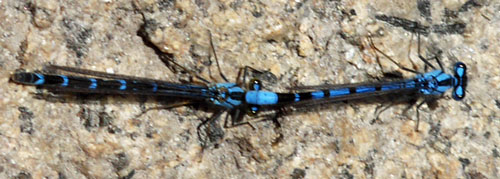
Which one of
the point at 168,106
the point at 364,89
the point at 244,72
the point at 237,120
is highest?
the point at 244,72

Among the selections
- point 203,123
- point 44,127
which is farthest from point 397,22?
point 44,127

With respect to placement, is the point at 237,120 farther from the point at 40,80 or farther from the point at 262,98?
the point at 40,80

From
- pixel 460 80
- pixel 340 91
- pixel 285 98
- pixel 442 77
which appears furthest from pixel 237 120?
pixel 460 80

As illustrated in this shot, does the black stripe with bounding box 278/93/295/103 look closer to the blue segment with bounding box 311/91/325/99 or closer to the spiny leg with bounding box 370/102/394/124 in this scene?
the blue segment with bounding box 311/91/325/99

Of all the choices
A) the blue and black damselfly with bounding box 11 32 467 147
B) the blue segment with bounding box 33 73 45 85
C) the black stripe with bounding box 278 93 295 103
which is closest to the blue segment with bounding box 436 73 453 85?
the blue and black damselfly with bounding box 11 32 467 147

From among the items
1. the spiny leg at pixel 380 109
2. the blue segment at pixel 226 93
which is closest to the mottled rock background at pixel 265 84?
the spiny leg at pixel 380 109

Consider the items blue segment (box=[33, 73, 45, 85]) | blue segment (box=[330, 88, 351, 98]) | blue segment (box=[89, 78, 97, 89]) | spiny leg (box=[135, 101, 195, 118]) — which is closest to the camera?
blue segment (box=[33, 73, 45, 85])

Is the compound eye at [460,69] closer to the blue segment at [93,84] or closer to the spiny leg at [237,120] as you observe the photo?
the spiny leg at [237,120]
